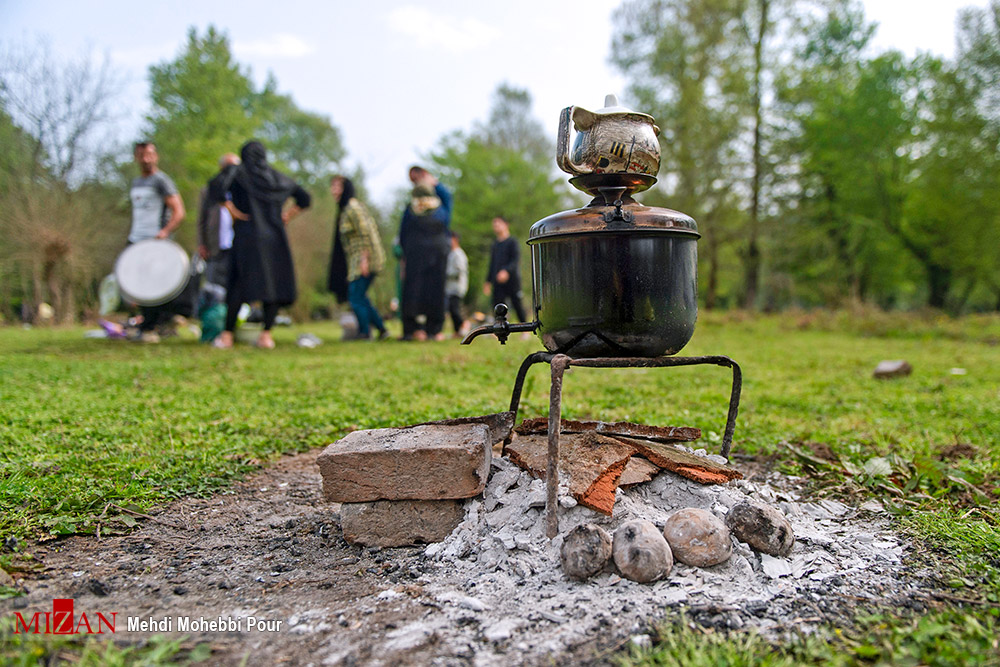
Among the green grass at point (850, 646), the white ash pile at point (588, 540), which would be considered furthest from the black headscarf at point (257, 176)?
the green grass at point (850, 646)

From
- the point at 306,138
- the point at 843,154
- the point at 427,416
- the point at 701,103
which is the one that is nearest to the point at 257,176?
the point at 427,416

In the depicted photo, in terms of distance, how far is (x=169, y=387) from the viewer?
542 cm

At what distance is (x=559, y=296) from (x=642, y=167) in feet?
2.09

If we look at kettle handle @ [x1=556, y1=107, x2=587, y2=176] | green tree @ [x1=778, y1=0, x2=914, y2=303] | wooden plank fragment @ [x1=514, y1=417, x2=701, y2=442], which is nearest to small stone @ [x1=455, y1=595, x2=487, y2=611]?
wooden plank fragment @ [x1=514, y1=417, x2=701, y2=442]

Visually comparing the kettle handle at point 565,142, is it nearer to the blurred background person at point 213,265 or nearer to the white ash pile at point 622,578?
the white ash pile at point 622,578

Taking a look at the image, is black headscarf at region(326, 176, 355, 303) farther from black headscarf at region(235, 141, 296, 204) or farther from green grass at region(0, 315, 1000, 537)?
green grass at region(0, 315, 1000, 537)

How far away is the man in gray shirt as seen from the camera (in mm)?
8617

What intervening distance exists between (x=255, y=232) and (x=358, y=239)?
194 centimetres

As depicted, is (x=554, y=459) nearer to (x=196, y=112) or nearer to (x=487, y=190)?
(x=196, y=112)

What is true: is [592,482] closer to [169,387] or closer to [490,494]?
[490,494]

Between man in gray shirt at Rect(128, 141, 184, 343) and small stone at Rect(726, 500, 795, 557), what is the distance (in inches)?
332

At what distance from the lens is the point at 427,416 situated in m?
4.28

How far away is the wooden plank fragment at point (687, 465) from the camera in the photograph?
2.49 metres

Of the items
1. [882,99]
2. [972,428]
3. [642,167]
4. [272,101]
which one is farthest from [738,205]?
[272,101]
